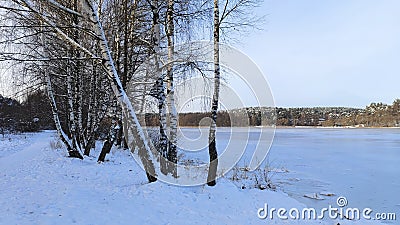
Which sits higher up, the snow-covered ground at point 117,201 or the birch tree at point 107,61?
the birch tree at point 107,61

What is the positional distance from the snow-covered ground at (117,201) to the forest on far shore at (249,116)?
172 cm

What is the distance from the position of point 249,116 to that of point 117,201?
13.1 feet

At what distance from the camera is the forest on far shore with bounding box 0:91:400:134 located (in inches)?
289

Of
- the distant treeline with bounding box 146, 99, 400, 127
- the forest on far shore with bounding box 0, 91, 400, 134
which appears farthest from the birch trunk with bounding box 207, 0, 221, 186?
the distant treeline with bounding box 146, 99, 400, 127

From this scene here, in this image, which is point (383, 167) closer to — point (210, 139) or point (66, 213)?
point (210, 139)

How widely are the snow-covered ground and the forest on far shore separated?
1.72m

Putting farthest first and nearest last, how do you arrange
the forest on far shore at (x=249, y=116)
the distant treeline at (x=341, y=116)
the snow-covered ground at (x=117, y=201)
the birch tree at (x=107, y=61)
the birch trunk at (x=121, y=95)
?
1. the distant treeline at (x=341, y=116)
2. the forest on far shore at (x=249, y=116)
3. the birch trunk at (x=121, y=95)
4. the birch tree at (x=107, y=61)
5. the snow-covered ground at (x=117, y=201)

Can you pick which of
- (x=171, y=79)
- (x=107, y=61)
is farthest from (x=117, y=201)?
(x=171, y=79)

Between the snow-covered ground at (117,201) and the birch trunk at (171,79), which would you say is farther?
the birch trunk at (171,79)

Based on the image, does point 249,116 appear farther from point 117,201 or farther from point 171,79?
point 117,201

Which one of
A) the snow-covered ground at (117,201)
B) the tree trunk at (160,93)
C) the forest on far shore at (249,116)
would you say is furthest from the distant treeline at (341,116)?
the snow-covered ground at (117,201)

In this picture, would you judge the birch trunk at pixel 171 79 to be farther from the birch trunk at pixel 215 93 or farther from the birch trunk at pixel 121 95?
the birch trunk at pixel 215 93

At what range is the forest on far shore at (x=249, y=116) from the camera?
735cm

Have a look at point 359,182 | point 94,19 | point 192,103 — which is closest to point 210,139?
point 192,103
